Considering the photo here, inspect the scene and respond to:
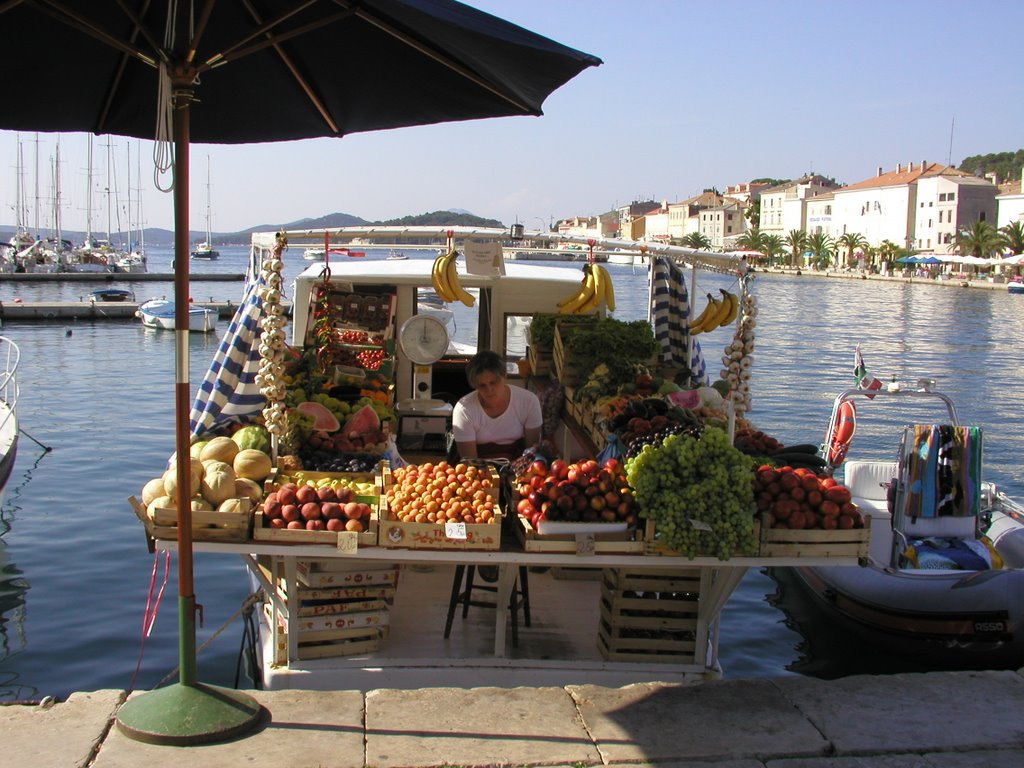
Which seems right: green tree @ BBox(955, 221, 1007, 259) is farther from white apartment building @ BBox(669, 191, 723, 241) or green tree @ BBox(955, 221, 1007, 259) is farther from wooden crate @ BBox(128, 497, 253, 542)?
wooden crate @ BBox(128, 497, 253, 542)

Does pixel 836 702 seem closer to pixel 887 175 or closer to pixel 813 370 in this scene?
pixel 813 370

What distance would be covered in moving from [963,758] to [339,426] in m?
4.70

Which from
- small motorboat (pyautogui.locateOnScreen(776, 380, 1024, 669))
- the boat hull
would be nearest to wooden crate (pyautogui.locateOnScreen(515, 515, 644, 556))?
small motorboat (pyautogui.locateOnScreen(776, 380, 1024, 669))

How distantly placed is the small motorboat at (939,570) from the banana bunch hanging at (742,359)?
2246 mm

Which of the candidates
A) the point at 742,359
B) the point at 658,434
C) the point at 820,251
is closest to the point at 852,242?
the point at 820,251

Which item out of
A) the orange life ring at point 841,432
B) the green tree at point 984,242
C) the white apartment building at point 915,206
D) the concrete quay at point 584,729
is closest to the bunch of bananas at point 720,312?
the orange life ring at point 841,432

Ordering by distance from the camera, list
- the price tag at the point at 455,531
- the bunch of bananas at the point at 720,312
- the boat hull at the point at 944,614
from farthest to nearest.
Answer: the boat hull at the point at 944,614, the bunch of bananas at the point at 720,312, the price tag at the point at 455,531

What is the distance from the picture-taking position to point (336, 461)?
6645 millimetres

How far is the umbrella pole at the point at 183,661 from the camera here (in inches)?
160

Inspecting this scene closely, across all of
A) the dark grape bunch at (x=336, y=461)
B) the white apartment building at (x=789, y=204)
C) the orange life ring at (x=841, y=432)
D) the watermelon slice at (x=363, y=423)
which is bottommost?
the orange life ring at (x=841, y=432)

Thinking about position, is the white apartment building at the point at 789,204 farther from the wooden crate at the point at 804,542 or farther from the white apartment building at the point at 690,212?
the wooden crate at the point at 804,542

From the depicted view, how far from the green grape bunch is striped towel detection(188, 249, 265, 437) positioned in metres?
3.04

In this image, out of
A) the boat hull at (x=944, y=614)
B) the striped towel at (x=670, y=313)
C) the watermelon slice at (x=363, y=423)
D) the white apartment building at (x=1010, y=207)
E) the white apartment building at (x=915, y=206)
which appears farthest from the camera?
the white apartment building at (x=915, y=206)

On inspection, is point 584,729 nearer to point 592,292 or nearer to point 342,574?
point 342,574
